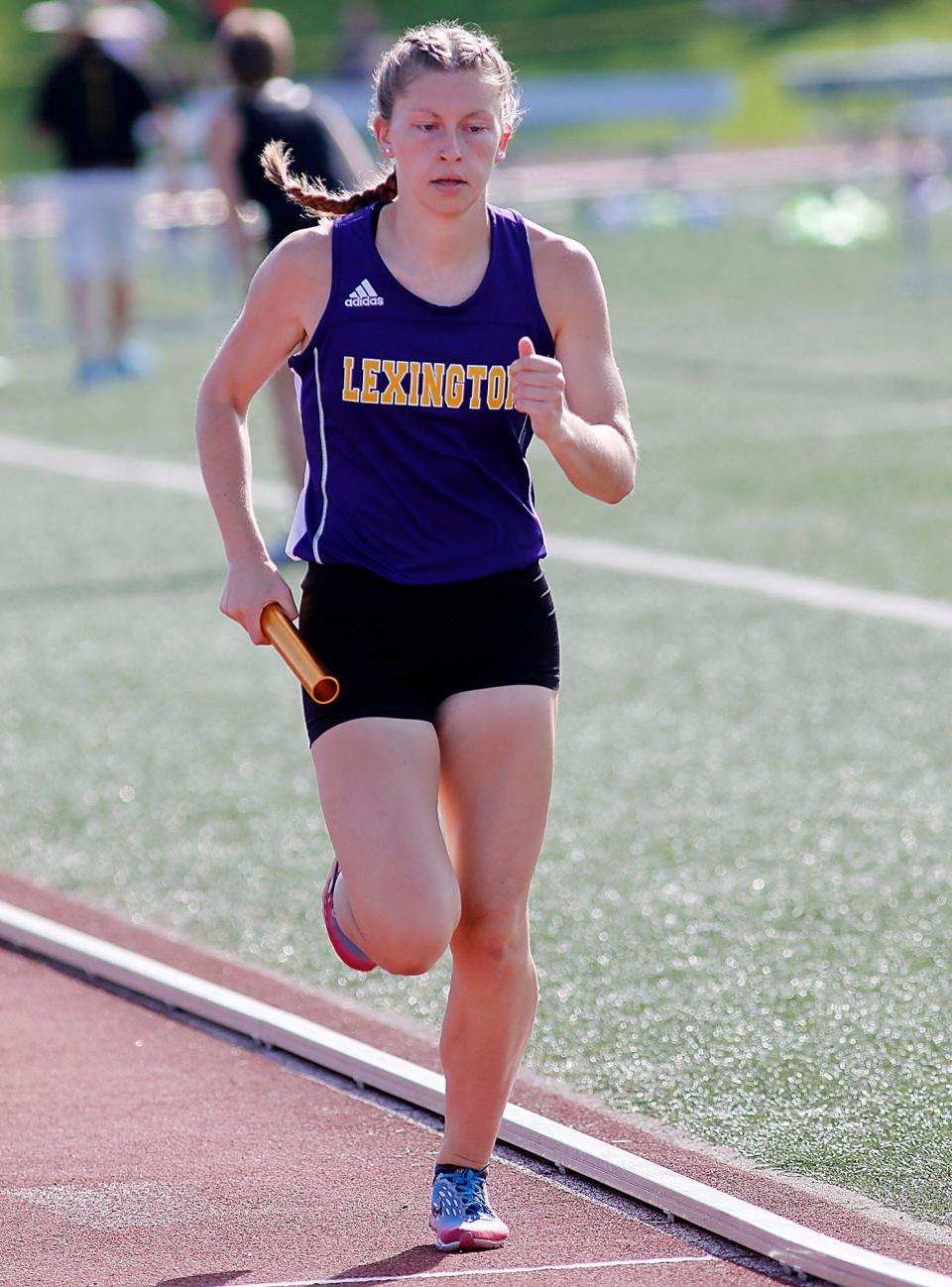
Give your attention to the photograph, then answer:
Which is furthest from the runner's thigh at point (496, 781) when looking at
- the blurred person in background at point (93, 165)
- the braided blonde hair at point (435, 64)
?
the blurred person in background at point (93, 165)

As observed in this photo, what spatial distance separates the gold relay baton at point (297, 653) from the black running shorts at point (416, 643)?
67mm

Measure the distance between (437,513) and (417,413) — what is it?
0.60 feet

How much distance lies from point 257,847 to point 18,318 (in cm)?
1711

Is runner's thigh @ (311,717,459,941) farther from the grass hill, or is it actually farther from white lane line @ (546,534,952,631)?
the grass hill

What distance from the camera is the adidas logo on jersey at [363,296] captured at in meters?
4.10

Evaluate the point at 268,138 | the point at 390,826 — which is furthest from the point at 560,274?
the point at 268,138

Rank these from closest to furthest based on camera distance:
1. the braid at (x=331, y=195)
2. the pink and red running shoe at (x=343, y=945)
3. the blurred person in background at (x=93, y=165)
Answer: the pink and red running shoe at (x=343, y=945) < the braid at (x=331, y=195) < the blurred person in background at (x=93, y=165)

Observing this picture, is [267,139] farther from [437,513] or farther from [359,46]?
[359,46]

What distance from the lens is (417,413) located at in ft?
13.4

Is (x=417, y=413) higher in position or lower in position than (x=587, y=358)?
lower

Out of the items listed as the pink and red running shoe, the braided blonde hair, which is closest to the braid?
the braided blonde hair

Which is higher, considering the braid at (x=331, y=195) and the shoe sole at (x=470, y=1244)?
the braid at (x=331, y=195)

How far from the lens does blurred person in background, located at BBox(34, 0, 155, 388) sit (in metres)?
18.0

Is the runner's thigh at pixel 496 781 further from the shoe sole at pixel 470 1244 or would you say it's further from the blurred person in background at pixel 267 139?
the blurred person in background at pixel 267 139
